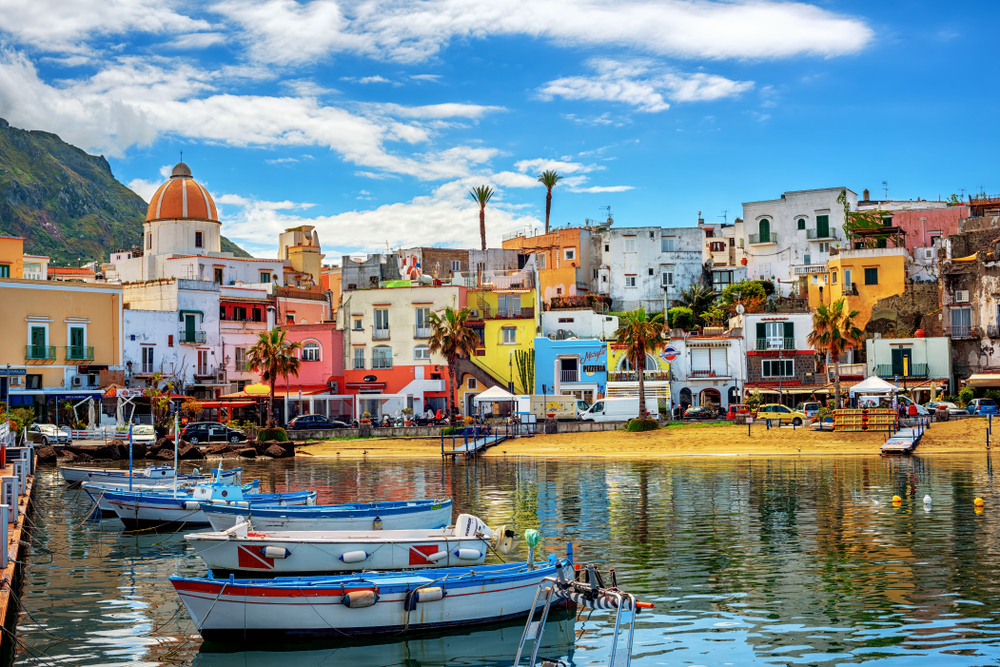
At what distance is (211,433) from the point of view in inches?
2502

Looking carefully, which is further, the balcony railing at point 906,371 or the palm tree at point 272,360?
the balcony railing at point 906,371

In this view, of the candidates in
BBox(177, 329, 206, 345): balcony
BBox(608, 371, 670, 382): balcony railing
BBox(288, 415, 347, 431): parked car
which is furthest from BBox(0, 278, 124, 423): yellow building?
BBox(608, 371, 670, 382): balcony railing

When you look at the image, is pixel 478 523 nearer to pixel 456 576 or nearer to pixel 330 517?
pixel 456 576

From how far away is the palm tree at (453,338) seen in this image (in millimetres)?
68000

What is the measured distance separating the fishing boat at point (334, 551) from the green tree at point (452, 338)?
43242 mm

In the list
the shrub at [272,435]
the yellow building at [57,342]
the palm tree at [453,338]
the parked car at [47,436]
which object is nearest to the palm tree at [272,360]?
the shrub at [272,435]

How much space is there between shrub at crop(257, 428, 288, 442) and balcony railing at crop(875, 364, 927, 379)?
42.1 meters

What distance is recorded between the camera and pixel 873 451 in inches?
2019

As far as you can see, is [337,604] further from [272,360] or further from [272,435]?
[272,360]

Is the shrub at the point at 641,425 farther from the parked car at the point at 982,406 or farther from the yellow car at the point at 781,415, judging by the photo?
the parked car at the point at 982,406

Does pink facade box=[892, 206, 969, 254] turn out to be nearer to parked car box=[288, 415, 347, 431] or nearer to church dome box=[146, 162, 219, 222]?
parked car box=[288, 415, 347, 431]

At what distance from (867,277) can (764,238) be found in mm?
19049

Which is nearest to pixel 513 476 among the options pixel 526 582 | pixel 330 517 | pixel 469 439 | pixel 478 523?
pixel 469 439

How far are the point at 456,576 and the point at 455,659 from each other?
1.88 m
